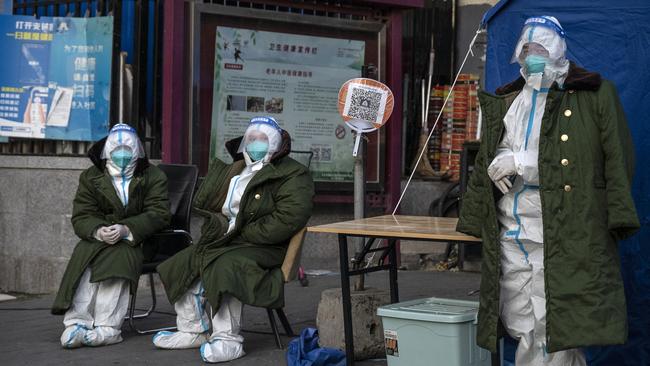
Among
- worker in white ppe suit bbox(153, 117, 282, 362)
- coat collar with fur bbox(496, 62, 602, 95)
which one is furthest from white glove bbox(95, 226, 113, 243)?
coat collar with fur bbox(496, 62, 602, 95)

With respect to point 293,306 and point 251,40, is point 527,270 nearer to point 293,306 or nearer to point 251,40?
point 293,306

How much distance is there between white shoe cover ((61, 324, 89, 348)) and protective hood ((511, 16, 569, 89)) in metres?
3.38

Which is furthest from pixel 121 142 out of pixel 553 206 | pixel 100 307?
pixel 553 206

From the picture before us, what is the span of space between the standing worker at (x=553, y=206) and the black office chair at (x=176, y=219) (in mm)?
2959

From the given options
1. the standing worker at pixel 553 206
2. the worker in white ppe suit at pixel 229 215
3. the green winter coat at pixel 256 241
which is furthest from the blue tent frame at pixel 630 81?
the worker in white ppe suit at pixel 229 215

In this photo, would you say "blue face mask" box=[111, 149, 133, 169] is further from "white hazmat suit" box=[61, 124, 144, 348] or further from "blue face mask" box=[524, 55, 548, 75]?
"blue face mask" box=[524, 55, 548, 75]

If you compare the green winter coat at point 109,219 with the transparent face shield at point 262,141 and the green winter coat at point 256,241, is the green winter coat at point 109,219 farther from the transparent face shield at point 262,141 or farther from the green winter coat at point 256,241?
the transparent face shield at point 262,141

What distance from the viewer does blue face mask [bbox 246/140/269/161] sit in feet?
21.9

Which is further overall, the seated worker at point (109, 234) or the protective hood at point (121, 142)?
the protective hood at point (121, 142)

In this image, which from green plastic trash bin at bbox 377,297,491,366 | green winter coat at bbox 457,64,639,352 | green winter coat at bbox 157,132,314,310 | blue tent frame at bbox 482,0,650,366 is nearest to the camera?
green winter coat at bbox 457,64,639,352

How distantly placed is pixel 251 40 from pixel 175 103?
37.2 inches

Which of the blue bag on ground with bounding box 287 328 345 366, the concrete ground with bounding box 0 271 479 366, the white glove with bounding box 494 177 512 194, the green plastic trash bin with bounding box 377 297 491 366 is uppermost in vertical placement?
the white glove with bounding box 494 177 512 194

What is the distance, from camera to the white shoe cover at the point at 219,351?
6.24 m

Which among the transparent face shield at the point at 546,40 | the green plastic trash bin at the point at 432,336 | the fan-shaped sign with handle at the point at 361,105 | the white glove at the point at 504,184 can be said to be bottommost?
the green plastic trash bin at the point at 432,336
